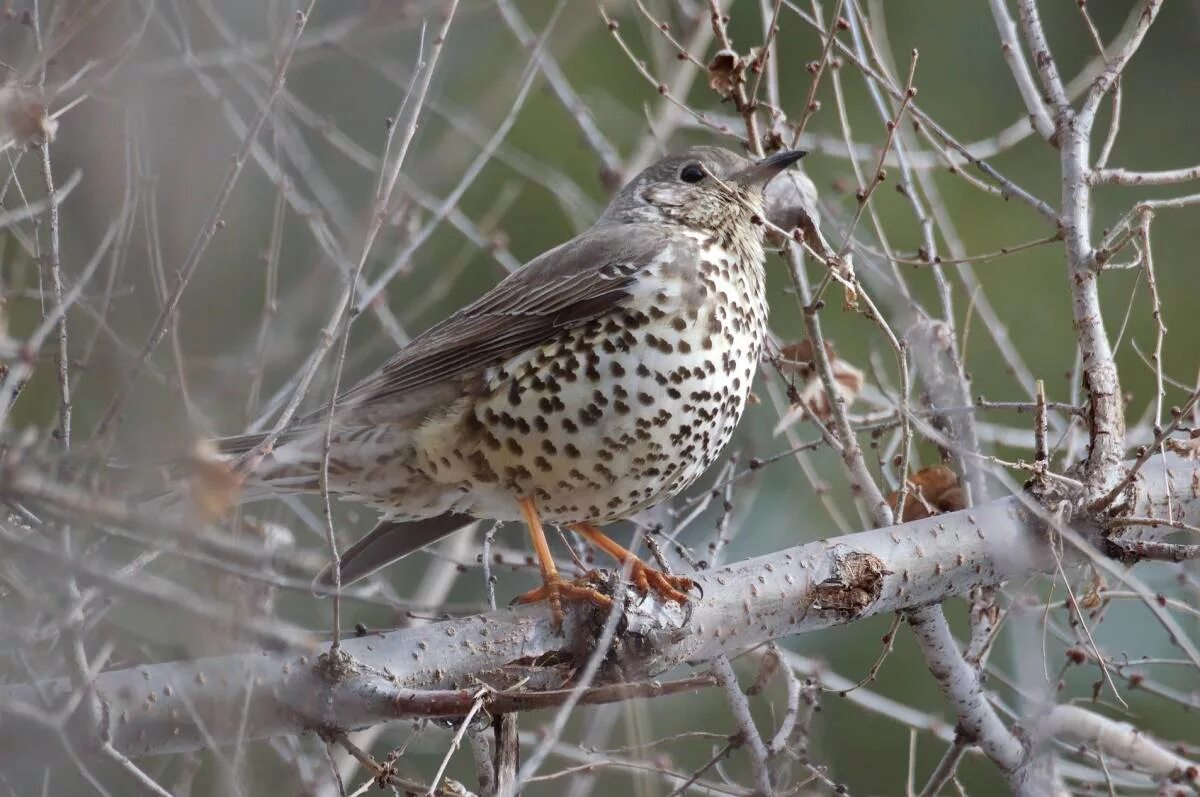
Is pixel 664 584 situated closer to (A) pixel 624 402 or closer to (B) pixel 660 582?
(B) pixel 660 582

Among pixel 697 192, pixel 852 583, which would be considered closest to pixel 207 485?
pixel 852 583

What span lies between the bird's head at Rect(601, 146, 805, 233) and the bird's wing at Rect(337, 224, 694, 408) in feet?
0.68

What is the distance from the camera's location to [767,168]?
4.88 meters

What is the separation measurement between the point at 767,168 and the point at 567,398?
1094 millimetres

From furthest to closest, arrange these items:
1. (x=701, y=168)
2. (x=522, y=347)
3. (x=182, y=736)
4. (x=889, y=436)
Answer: (x=889, y=436), (x=701, y=168), (x=522, y=347), (x=182, y=736)

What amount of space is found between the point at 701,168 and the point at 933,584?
2.04 metres

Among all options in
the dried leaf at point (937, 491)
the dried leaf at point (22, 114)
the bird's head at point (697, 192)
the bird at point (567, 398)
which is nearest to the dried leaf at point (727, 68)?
the bird at point (567, 398)

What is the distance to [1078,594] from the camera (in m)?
4.83

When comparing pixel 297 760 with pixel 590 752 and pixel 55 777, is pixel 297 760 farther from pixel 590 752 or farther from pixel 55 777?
pixel 590 752

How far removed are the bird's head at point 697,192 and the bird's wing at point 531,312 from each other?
8.2 inches

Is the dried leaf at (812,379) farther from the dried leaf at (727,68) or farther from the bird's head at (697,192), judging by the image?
the dried leaf at (727,68)

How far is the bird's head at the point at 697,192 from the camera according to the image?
205 inches

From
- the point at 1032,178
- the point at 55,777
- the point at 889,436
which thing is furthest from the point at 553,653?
the point at 1032,178

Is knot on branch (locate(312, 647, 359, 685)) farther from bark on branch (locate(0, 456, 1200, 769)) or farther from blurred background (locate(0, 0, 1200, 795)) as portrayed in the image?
blurred background (locate(0, 0, 1200, 795))
